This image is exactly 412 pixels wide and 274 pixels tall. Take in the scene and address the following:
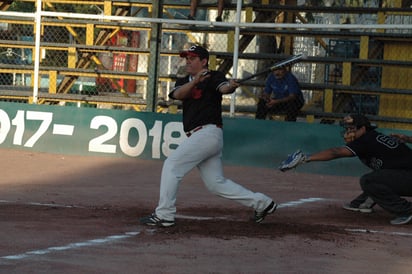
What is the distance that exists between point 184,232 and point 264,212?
3.29 feet

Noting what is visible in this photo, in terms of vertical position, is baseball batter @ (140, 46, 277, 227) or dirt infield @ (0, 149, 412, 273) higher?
baseball batter @ (140, 46, 277, 227)

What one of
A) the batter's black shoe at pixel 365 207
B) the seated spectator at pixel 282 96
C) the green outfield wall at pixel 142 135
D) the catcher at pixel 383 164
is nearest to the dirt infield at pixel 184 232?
the batter's black shoe at pixel 365 207

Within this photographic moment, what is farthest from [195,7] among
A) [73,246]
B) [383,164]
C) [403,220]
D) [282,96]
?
[73,246]

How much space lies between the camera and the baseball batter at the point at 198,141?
904cm

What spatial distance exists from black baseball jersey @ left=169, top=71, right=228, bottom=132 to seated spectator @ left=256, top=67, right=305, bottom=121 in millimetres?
7530

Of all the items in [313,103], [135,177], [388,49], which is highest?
[388,49]

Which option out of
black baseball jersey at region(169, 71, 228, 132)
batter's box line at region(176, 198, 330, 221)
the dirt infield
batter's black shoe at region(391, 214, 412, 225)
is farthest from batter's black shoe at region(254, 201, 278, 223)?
batter's black shoe at region(391, 214, 412, 225)

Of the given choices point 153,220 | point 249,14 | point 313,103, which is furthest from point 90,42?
point 153,220

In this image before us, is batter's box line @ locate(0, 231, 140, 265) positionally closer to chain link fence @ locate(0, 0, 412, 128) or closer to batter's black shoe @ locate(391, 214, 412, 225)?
batter's black shoe @ locate(391, 214, 412, 225)

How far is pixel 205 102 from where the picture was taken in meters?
9.23

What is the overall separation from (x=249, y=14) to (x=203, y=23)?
317 centimetres

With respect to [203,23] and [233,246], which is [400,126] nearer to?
[203,23]

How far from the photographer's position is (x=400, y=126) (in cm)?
1730

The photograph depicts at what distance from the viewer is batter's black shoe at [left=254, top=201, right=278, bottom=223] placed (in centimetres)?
950
